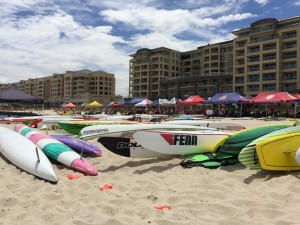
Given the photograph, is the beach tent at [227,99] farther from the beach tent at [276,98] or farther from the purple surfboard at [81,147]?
the purple surfboard at [81,147]

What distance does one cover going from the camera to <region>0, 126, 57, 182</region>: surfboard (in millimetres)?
4594

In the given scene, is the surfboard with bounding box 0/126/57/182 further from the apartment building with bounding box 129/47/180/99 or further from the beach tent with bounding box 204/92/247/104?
the apartment building with bounding box 129/47/180/99

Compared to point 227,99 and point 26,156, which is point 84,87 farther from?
point 26,156

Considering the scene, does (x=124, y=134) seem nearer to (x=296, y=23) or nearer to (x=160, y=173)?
(x=160, y=173)

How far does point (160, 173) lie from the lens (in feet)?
16.5

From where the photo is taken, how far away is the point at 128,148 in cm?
609

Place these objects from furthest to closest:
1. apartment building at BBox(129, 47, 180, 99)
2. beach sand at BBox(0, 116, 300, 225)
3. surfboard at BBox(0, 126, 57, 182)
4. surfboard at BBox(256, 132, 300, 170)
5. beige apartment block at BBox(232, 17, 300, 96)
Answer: apartment building at BBox(129, 47, 180, 99) < beige apartment block at BBox(232, 17, 300, 96) < surfboard at BBox(0, 126, 57, 182) < surfboard at BBox(256, 132, 300, 170) < beach sand at BBox(0, 116, 300, 225)

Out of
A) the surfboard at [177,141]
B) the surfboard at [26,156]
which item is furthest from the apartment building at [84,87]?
the surfboard at [177,141]

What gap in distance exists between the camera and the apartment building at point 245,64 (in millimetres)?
45562

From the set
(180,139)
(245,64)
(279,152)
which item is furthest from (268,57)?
(279,152)

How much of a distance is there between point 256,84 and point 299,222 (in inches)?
1928

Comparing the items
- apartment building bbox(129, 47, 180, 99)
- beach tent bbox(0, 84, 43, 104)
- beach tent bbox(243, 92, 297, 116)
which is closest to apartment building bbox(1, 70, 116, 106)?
apartment building bbox(129, 47, 180, 99)

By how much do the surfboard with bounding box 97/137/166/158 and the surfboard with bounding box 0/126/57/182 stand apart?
140 cm

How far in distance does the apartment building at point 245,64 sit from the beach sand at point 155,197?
139ft
